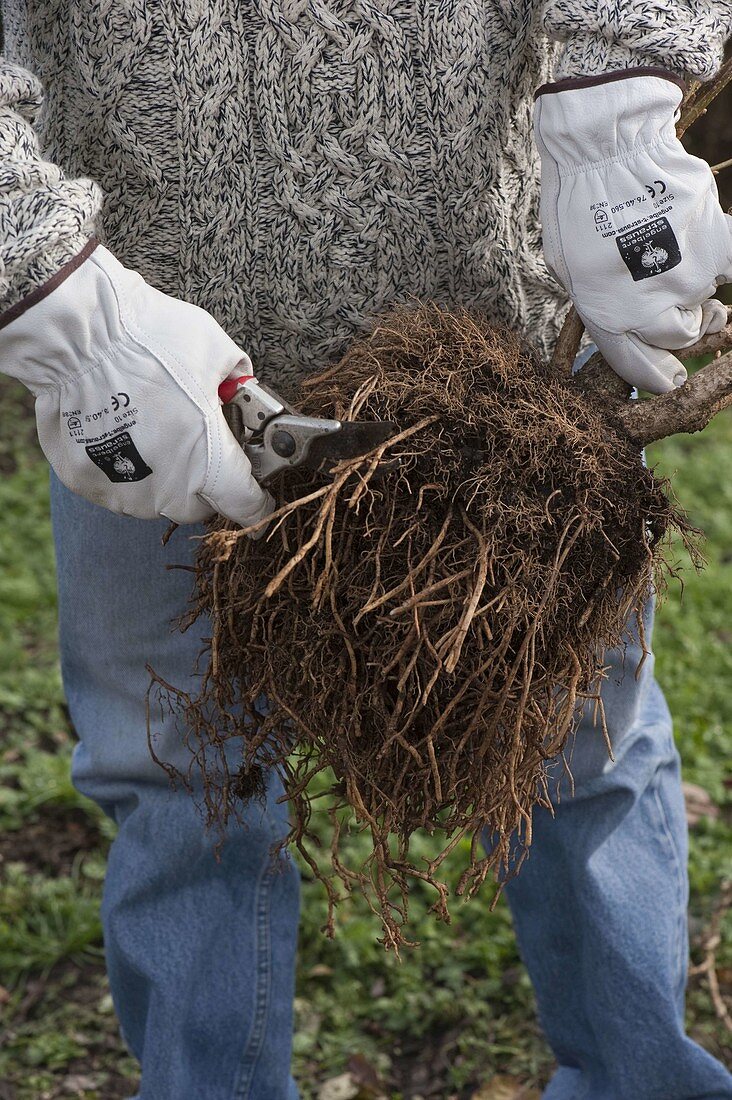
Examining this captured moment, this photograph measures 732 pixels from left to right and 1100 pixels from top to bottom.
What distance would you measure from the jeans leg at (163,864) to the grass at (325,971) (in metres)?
0.38

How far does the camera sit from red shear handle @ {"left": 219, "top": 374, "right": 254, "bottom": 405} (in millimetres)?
1328

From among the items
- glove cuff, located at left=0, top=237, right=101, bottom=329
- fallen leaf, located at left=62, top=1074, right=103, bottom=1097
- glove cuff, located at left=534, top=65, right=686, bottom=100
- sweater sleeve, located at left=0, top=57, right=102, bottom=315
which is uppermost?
glove cuff, located at left=534, top=65, right=686, bottom=100

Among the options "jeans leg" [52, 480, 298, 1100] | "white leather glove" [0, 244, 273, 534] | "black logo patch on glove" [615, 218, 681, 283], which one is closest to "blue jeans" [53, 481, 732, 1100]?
"jeans leg" [52, 480, 298, 1100]

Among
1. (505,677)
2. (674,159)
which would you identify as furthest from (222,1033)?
(674,159)

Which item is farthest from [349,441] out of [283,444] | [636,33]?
[636,33]

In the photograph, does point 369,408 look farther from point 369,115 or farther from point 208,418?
point 369,115

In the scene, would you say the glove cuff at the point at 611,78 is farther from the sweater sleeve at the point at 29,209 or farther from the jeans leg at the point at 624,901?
the jeans leg at the point at 624,901

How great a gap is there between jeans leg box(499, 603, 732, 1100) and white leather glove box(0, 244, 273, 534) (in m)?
0.70

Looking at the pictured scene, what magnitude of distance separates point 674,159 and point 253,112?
503 millimetres

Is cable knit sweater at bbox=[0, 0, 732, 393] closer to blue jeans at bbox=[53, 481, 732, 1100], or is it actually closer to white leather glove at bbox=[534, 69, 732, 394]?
white leather glove at bbox=[534, 69, 732, 394]

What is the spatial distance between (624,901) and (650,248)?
98cm

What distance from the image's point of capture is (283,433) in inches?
50.8

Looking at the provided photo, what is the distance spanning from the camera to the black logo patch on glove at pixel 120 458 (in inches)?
50.6

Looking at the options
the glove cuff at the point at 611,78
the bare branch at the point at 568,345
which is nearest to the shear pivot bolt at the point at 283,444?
the bare branch at the point at 568,345
